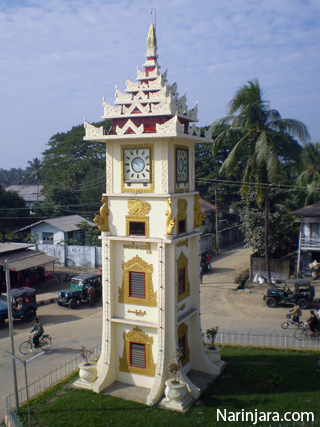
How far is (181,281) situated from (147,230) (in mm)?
2634

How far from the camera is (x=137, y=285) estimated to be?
48.2ft

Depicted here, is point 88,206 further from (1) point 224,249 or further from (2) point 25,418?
(2) point 25,418

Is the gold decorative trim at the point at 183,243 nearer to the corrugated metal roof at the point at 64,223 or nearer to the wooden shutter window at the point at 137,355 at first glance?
the wooden shutter window at the point at 137,355

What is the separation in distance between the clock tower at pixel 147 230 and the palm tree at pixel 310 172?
25002 mm

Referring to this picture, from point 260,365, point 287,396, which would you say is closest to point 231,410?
point 287,396

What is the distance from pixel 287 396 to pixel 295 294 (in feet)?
38.9

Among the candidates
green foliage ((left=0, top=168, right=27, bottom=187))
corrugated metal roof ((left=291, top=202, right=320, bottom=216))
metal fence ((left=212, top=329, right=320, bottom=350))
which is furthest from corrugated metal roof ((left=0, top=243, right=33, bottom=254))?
green foliage ((left=0, top=168, right=27, bottom=187))

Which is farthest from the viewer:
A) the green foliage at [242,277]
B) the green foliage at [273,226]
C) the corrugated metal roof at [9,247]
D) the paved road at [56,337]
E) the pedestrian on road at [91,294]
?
the green foliage at [273,226]

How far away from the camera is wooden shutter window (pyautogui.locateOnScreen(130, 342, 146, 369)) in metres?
14.8

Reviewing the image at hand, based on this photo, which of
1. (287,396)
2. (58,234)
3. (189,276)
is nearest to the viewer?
(287,396)

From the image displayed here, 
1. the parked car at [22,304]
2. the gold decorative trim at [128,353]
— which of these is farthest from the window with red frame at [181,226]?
the parked car at [22,304]

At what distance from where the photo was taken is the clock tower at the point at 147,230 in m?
13.8

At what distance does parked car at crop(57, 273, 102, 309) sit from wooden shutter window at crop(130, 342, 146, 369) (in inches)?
A: 455

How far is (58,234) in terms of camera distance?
41.0 m
